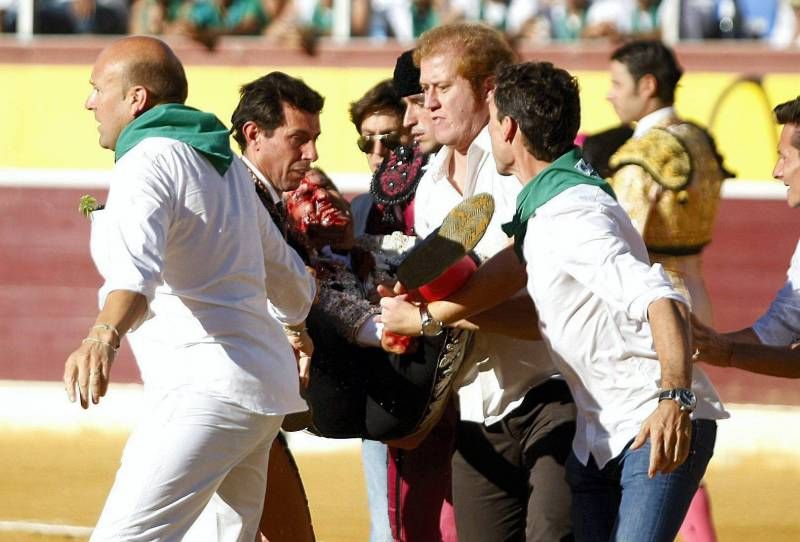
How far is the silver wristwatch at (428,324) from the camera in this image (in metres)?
3.98

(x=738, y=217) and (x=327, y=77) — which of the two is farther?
(x=327, y=77)

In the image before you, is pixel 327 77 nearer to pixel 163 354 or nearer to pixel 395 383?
pixel 395 383

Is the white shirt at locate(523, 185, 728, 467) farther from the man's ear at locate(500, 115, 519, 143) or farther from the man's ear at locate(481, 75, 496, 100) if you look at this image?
the man's ear at locate(481, 75, 496, 100)

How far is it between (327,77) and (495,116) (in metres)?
6.93

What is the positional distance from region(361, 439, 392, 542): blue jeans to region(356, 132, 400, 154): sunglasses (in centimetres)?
101

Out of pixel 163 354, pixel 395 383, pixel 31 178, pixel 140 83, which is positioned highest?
pixel 140 83

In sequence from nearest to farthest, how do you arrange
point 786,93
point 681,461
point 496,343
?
point 681,461
point 496,343
point 786,93

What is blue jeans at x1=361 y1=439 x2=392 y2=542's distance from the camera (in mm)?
5000

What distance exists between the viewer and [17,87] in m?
11.1

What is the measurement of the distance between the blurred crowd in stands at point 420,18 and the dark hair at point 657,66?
4.57 meters

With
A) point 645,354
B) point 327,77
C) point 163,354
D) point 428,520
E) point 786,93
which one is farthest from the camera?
point 327,77

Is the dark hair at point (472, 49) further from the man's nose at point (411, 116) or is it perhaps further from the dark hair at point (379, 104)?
the dark hair at point (379, 104)

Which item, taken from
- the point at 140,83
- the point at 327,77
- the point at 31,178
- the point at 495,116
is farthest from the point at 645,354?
the point at 31,178

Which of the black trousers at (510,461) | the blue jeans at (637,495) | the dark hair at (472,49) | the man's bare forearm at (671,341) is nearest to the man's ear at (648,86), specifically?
the dark hair at (472,49)
